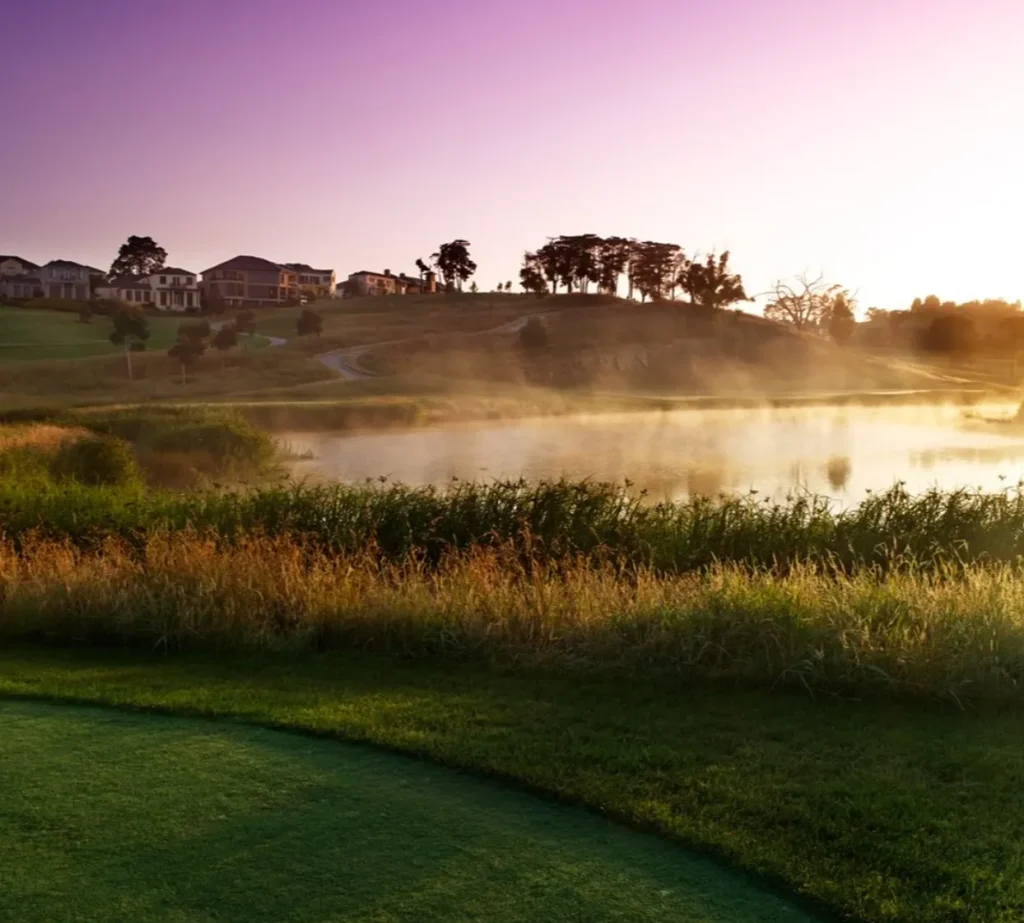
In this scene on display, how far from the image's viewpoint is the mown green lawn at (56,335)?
59531 mm

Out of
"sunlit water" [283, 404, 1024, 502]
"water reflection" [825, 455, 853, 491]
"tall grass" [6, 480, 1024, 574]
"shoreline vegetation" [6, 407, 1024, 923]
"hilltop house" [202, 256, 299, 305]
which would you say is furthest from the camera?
"hilltop house" [202, 256, 299, 305]

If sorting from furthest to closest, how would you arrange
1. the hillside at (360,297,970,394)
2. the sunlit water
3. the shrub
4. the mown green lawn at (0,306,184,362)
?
the hillside at (360,297,970,394), the mown green lawn at (0,306,184,362), the sunlit water, the shrub

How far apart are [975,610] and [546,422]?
2998 centimetres

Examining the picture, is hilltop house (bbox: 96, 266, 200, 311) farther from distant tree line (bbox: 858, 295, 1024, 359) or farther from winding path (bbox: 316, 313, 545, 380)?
distant tree line (bbox: 858, 295, 1024, 359)

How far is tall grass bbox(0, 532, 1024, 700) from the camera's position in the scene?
6.66 m

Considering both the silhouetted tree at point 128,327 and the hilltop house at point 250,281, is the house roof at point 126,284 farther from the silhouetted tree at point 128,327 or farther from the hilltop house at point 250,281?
the silhouetted tree at point 128,327

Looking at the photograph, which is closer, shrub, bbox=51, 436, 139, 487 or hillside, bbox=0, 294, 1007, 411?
shrub, bbox=51, 436, 139, 487

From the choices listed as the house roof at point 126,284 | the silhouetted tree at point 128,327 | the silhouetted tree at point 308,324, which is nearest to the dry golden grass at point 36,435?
Result: the silhouetted tree at point 128,327

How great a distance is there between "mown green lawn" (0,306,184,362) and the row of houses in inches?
721

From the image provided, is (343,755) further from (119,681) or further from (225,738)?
(119,681)

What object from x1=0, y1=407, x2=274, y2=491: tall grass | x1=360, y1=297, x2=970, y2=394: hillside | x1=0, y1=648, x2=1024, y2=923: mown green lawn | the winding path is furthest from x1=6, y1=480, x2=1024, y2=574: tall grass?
x1=360, y1=297, x2=970, y2=394: hillside

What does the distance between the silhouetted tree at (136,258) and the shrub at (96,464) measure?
326 feet

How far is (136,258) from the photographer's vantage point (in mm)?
113812

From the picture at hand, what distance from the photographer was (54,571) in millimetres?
9664
